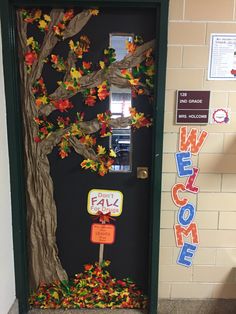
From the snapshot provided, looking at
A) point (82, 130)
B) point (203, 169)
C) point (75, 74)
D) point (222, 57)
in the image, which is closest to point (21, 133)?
point (82, 130)

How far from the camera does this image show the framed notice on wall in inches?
71.5

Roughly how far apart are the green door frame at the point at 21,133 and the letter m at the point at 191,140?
0.14 metres

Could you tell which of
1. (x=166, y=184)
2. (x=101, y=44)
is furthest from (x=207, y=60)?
(x=166, y=184)

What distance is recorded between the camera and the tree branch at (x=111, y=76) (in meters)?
1.89

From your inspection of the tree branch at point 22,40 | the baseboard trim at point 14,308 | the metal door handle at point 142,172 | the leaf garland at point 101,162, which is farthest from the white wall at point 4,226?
the metal door handle at point 142,172

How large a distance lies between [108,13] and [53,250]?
160 cm

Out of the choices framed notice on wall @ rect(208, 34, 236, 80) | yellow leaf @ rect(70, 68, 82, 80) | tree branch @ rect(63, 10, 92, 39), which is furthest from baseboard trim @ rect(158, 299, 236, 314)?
tree branch @ rect(63, 10, 92, 39)

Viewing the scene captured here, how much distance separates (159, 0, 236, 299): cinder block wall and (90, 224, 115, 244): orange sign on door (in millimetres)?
349

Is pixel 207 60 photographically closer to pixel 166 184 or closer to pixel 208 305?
pixel 166 184

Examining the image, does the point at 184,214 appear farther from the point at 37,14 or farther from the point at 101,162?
the point at 37,14

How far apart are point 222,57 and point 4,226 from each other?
66.6 inches

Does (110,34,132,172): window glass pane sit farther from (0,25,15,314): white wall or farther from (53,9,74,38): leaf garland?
(0,25,15,314): white wall

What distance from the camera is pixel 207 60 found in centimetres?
184

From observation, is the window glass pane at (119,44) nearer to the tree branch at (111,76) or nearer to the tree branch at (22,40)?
the tree branch at (111,76)
